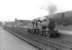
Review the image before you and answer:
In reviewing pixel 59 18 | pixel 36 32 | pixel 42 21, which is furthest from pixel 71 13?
pixel 36 32

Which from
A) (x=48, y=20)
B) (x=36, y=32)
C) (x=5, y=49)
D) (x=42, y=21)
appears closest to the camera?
(x=5, y=49)

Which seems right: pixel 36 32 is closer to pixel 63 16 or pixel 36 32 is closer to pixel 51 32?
A: pixel 51 32

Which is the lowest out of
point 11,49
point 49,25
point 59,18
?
point 11,49

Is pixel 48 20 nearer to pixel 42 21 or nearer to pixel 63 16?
pixel 42 21

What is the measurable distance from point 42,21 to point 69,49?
27.5 feet

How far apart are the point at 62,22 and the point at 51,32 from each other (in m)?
3.76

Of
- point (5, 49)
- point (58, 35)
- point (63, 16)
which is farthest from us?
point (58, 35)

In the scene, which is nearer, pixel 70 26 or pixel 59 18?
pixel 70 26

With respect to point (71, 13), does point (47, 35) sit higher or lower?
lower

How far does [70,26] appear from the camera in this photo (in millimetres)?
8898

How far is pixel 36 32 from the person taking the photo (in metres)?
17.2

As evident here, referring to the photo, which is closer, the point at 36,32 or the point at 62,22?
the point at 62,22

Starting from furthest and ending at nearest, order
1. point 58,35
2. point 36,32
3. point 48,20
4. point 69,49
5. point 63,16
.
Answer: point 36,32
point 58,35
point 48,20
point 63,16
point 69,49

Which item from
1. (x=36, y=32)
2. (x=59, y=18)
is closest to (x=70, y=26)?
(x=59, y=18)
